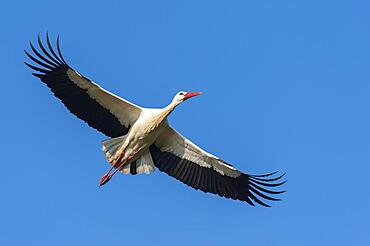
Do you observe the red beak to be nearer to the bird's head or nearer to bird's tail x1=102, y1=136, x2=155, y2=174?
the bird's head

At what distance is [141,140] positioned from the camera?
88.1 ft

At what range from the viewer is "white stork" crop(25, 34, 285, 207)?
26.7m

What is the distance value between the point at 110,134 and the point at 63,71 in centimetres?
143

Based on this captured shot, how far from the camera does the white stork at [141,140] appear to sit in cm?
2670

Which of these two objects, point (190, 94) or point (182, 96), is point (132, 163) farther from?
point (190, 94)

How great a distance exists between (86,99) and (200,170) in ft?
7.98

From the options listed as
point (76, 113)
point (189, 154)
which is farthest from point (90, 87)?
point (189, 154)

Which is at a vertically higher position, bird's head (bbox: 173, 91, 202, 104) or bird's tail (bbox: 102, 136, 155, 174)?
bird's head (bbox: 173, 91, 202, 104)

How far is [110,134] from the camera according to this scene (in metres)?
27.2

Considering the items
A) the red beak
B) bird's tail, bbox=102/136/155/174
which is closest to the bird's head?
the red beak

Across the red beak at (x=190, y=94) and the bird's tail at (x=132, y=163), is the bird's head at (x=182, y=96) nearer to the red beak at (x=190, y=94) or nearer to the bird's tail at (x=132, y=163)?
the red beak at (x=190, y=94)

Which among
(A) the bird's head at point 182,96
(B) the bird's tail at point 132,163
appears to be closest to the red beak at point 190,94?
(A) the bird's head at point 182,96

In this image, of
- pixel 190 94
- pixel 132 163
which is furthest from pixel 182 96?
pixel 132 163

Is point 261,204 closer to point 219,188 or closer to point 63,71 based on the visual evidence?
point 219,188
